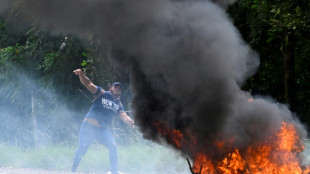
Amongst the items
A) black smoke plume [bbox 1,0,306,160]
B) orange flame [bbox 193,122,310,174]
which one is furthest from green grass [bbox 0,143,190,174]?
orange flame [bbox 193,122,310,174]

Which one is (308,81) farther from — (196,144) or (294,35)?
(196,144)

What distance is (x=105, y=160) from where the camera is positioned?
12.9 meters

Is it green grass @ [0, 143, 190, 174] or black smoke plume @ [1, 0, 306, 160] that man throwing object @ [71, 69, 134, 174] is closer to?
green grass @ [0, 143, 190, 174]

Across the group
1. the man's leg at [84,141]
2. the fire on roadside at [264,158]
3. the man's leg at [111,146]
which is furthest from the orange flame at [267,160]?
the man's leg at [84,141]

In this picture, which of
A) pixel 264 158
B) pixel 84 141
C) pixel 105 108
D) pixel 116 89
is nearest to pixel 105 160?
pixel 84 141

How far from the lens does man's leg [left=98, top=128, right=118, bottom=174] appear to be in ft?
34.3

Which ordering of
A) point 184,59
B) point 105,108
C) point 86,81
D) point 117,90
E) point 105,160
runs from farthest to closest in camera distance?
point 105,160 < point 105,108 < point 117,90 < point 86,81 < point 184,59

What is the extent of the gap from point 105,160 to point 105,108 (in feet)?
8.20

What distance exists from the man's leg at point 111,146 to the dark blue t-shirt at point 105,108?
20 centimetres

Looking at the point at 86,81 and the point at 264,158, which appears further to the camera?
the point at 86,81

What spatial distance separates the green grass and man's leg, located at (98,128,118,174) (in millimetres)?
1356

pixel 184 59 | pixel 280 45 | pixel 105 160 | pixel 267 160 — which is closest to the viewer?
pixel 267 160

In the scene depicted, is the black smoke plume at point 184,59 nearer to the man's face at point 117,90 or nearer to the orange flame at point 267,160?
the orange flame at point 267,160

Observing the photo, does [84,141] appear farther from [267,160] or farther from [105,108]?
[267,160]
